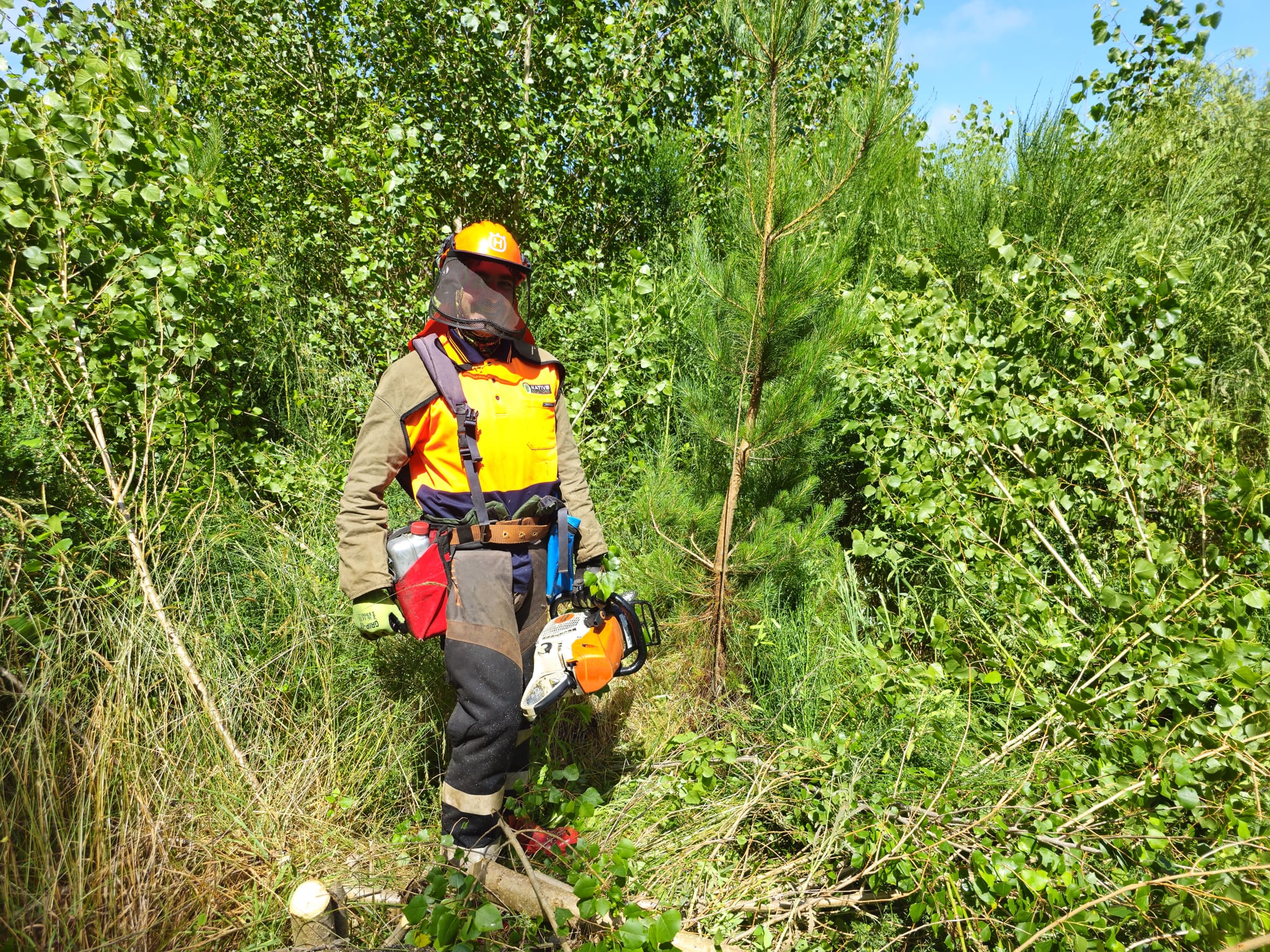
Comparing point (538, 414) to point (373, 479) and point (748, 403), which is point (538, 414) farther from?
point (748, 403)

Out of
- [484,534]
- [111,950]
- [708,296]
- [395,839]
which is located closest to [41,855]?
[111,950]

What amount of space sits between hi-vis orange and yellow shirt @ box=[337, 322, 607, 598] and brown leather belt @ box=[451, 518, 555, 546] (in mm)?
70

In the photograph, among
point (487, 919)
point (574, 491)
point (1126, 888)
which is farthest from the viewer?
point (574, 491)

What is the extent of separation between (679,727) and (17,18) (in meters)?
3.66

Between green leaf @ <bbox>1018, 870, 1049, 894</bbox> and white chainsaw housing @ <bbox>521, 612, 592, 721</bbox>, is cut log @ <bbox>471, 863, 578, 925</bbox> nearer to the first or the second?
white chainsaw housing @ <bbox>521, 612, 592, 721</bbox>

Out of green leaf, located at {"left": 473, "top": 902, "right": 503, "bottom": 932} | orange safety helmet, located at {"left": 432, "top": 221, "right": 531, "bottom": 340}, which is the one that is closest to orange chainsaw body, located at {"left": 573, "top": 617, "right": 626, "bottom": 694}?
green leaf, located at {"left": 473, "top": 902, "right": 503, "bottom": 932}

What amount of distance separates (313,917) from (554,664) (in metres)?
0.97

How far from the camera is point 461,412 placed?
7.60ft

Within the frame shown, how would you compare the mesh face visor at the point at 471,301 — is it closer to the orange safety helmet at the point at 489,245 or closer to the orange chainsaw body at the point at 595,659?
the orange safety helmet at the point at 489,245

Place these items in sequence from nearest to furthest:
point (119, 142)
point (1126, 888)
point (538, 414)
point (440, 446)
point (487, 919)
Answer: point (487, 919) < point (1126, 888) < point (119, 142) < point (440, 446) < point (538, 414)

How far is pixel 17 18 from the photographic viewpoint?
212 centimetres

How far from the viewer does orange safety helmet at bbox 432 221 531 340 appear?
2.41 m

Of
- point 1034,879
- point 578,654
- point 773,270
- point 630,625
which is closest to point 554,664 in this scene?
point 578,654

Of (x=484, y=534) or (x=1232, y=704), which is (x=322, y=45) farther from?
(x=1232, y=704)
